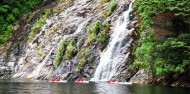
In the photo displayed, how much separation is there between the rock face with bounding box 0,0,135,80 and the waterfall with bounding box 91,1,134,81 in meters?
0.86

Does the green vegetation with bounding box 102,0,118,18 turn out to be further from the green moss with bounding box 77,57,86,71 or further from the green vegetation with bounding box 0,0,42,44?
the green vegetation with bounding box 0,0,42,44

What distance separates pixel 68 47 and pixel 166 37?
22746 mm

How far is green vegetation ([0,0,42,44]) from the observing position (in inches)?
3125

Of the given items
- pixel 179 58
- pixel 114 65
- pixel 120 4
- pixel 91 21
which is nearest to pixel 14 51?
pixel 91 21

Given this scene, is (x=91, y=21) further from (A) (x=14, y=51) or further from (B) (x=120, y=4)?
(A) (x=14, y=51)

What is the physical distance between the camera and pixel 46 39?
68500mm

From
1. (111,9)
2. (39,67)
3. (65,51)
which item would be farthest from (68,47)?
(111,9)

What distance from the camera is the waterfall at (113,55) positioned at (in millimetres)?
49562

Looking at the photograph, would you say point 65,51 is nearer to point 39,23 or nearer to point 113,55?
point 113,55

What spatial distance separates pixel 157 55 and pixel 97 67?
15108 millimetres

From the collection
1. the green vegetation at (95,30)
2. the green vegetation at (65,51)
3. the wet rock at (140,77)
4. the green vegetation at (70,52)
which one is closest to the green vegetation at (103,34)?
the green vegetation at (95,30)

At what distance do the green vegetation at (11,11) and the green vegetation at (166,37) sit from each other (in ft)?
141

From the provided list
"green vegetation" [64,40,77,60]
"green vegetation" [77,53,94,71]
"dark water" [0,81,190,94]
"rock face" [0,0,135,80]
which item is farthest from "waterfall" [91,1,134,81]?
"dark water" [0,81,190,94]

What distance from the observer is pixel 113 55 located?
51125mm
